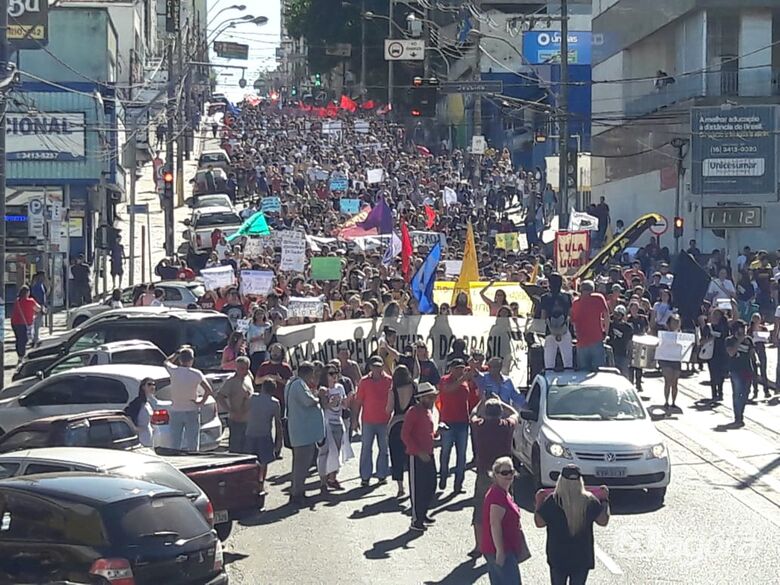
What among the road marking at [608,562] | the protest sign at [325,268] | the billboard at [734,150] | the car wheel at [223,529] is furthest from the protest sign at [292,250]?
the road marking at [608,562]

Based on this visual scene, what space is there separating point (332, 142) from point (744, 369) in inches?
2055

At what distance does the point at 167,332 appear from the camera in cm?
2347

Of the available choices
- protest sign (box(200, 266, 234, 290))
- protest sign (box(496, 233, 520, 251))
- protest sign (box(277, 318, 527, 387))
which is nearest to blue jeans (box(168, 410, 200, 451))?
protest sign (box(277, 318, 527, 387))

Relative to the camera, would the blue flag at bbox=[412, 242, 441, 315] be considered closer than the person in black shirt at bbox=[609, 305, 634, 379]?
No

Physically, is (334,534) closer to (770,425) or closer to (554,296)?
(554,296)

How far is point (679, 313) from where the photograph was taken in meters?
27.1

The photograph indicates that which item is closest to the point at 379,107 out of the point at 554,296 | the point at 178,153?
the point at 178,153

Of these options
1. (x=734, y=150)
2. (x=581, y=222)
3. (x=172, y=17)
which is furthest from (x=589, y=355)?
(x=172, y=17)

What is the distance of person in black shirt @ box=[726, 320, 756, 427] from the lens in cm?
2262

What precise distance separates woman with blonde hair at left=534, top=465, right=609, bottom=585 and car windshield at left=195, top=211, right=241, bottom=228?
1557 inches

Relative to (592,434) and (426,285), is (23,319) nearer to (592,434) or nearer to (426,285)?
(426,285)

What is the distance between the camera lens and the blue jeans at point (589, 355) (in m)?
21.0

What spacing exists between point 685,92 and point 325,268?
22.4 metres

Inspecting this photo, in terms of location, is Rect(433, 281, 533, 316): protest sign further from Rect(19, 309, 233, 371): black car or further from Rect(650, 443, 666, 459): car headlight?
Rect(650, 443, 666, 459): car headlight
